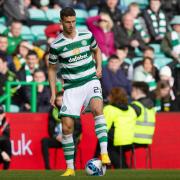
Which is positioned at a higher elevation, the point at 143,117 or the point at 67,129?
the point at 67,129

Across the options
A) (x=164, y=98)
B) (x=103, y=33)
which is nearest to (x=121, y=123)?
(x=164, y=98)

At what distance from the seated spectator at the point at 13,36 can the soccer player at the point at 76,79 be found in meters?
7.34

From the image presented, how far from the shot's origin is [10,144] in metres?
19.8

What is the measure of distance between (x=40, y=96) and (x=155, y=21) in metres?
5.23

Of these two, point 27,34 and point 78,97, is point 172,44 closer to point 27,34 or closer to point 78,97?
point 27,34

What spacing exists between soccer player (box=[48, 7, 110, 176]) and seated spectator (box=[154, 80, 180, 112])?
22.7 ft

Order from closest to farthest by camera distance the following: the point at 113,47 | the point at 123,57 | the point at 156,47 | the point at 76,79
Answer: the point at 76,79 < the point at 123,57 < the point at 113,47 < the point at 156,47

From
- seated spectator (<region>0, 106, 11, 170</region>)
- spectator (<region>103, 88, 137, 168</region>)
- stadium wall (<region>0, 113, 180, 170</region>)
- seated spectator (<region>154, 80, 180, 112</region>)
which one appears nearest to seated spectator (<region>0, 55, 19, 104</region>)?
stadium wall (<region>0, 113, 180, 170</region>)

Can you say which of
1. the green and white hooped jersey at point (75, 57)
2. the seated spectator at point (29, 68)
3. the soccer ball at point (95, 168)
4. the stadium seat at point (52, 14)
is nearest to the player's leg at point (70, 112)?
the green and white hooped jersey at point (75, 57)

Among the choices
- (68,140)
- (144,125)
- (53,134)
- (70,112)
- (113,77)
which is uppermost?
(113,77)

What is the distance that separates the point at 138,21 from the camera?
82.0 feet

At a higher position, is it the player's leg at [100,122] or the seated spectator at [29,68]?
the seated spectator at [29,68]

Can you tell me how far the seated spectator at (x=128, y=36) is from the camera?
2381 centimetres

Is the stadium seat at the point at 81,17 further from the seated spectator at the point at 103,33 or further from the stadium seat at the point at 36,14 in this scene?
the seated spectator at the point at 103,33
